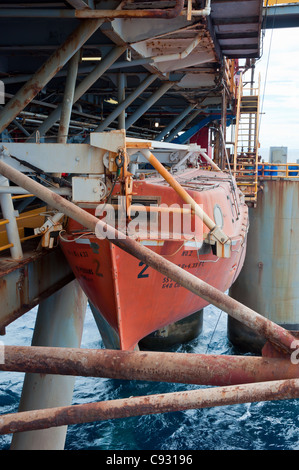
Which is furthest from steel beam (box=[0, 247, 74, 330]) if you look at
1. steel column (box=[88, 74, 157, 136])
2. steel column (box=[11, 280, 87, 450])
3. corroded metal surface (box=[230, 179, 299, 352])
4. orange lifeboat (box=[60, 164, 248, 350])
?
corroded metal surface (box=[230, 179, 299, 352])

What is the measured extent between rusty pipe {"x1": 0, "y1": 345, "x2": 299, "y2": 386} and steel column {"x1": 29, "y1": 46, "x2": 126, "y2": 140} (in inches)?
318

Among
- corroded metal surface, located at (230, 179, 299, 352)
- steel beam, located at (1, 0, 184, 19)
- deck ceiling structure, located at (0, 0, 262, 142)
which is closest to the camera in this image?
steel beam, located at (1, 0, 184, 19)

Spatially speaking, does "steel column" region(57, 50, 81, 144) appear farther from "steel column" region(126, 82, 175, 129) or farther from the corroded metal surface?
the corroded metal surface

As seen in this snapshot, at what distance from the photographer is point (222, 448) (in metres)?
14.9

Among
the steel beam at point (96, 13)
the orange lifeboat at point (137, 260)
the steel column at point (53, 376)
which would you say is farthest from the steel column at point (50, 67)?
the steel column at point (53, 376)

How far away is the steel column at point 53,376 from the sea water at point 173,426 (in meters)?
3.63

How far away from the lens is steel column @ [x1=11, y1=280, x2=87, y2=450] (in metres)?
11.1

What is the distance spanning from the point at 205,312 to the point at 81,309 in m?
16.0

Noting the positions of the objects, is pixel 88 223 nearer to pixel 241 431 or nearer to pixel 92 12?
pixel 92 12

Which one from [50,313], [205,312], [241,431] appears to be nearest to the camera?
[50,313]

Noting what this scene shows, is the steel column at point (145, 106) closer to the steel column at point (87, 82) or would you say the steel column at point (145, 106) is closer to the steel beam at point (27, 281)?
the steel column at point (87, 82)

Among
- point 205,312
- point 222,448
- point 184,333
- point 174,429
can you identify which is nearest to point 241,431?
point 222,448

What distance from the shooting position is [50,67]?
930 cm

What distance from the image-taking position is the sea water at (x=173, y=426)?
1489 centimetres
